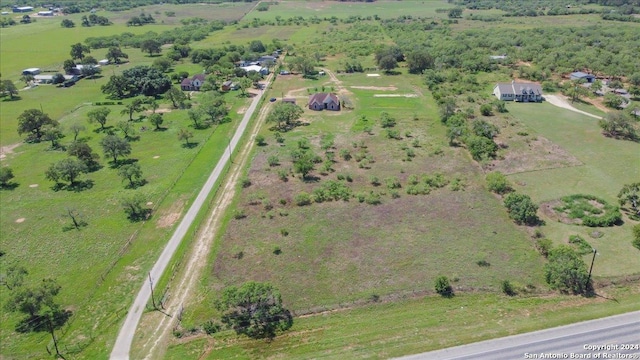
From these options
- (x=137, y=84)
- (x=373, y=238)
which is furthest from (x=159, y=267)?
(x=137, y=84)

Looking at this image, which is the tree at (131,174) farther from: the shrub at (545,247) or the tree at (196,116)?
the shrub at (545,247)

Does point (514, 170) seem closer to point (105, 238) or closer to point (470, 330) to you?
point (470, 330)

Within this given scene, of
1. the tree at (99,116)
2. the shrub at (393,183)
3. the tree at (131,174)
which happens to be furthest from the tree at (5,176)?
the shrub at (393,183)

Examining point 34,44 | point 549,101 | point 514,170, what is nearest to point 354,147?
point 514,170

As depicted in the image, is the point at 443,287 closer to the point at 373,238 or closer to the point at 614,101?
the point at 373,238

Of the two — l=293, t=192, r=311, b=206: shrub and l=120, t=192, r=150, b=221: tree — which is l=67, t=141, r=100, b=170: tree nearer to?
l=120, t=192, r=150, b=221: tree

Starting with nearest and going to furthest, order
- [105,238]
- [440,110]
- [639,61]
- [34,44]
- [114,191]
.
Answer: [105,238]
[114,191]
[440,110]
[639,61]
[34,44]
